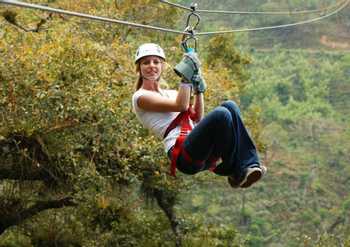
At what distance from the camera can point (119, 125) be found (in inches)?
272

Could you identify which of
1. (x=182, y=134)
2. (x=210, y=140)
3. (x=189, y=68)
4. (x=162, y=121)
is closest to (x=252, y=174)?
(x=210, y=140)

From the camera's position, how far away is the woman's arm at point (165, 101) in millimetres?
3375

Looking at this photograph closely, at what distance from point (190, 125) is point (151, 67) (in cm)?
43

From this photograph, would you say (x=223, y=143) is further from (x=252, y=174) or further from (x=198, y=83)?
(x=198, y=83)

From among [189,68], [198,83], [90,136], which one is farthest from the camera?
[90,136]

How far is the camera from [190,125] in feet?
12.1

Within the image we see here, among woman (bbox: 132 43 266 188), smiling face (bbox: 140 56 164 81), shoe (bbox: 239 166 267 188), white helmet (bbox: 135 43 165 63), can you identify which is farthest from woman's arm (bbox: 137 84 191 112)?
shoe (bbox: 239 166 267 188)

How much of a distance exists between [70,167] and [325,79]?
3052cm

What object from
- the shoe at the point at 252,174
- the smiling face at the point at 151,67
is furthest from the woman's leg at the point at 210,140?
the smiling face at the point at 151,67

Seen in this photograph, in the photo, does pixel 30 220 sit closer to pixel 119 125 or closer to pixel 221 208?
pixel 119 125

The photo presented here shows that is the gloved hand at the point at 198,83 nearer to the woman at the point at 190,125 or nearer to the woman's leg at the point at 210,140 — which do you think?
the woman at the point at 190,125

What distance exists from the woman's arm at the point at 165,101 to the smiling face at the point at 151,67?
0.11 m

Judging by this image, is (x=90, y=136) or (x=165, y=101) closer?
(x=165, y=101)

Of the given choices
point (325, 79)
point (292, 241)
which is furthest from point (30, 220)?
point (325, 79)
